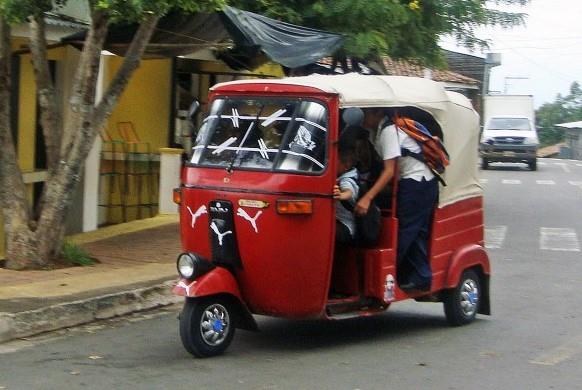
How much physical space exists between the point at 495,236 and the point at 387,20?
4311mm

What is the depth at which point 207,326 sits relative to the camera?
24.4ft

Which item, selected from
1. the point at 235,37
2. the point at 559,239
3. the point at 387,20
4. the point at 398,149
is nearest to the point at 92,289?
the point at 398,149

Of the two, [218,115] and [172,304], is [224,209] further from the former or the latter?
[172,304]

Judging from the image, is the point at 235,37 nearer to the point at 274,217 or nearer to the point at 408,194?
the point at 408,194

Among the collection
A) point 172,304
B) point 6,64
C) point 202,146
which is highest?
point 6,64

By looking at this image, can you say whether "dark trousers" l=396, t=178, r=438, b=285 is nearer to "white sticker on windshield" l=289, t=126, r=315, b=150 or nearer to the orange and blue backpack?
the orange and blue backpack

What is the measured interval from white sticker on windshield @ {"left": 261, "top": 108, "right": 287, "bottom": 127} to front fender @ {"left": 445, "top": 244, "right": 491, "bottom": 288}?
2.31 metres

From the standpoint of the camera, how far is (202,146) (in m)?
7.89

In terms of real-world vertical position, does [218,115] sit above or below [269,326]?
above

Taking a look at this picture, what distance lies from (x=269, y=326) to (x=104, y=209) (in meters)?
7.07

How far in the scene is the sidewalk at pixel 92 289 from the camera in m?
8.55

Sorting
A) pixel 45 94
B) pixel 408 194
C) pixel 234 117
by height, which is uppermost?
pixel 45 94

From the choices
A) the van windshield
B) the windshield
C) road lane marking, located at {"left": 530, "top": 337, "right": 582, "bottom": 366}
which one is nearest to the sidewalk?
the van windshield

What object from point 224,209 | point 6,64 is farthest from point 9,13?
point 224,209
